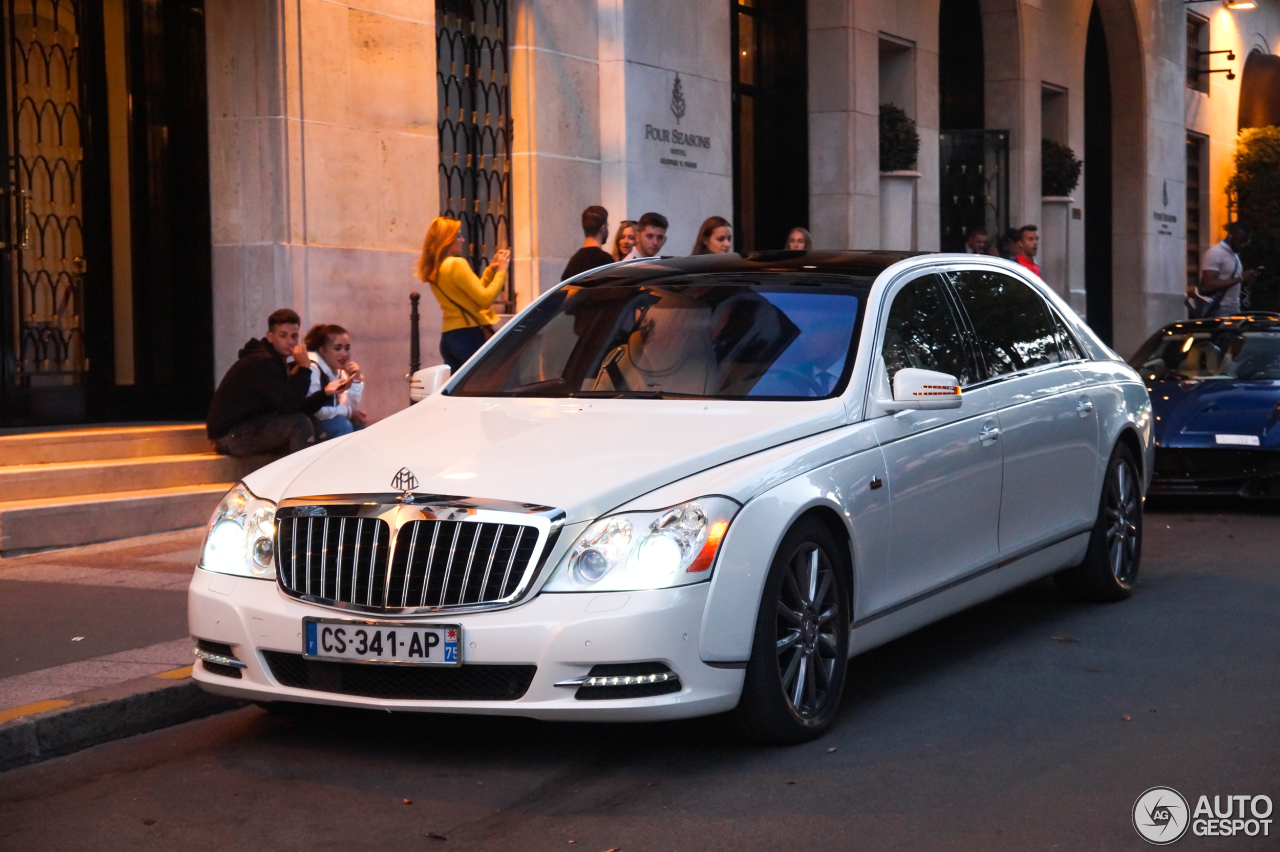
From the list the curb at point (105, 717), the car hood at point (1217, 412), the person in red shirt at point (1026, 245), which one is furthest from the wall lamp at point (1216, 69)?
the curb at point (105, 717)

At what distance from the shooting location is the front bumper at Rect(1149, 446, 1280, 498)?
11.8 m

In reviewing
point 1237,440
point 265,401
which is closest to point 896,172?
point 1237,440

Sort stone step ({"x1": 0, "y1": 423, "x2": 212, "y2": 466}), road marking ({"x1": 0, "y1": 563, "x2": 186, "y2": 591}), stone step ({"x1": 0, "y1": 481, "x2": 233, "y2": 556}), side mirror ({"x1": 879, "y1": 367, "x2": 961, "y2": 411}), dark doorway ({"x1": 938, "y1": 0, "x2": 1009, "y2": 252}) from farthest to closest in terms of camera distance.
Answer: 1. dark doorway ({"x1": 938, "y1": 0, "x2": 1009, "y2": 252})
2. stone step ({"x1": 0, "y1": 423, "x2": 212, "y2": 466})
3. stone step ({"x1": 0, "y1": 481, "x2": 233, "y2": 556})
4. road marking ({"x1": 0, "y1": 563, "x2": 186, "y2": 591})
5. side mirror ({"x1": 879, "y1": 367, "x2": 961, "y2": 411})

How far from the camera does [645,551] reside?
509cm

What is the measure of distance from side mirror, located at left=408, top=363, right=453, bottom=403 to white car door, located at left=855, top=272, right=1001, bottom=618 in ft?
5.81

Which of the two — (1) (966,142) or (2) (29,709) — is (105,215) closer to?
(2) (29,709)

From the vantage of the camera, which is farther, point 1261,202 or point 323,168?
point 1261,202

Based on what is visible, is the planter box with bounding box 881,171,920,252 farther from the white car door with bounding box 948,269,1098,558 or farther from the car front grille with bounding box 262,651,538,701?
the car front grille with bounding box 262,651,538,701

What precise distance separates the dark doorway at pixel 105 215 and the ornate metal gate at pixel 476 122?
2.41 meters

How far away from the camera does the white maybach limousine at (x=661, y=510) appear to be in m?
5.07

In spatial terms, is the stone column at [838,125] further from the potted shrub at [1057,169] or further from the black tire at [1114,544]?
the black tire at [1114,544]

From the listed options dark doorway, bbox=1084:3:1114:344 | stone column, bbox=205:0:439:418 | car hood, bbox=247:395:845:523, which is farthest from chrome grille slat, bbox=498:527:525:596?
dark doorway, bbox=1084:3:1114:344

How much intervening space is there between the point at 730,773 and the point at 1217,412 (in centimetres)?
780

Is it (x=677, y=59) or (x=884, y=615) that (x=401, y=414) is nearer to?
(x=884, y=615)
